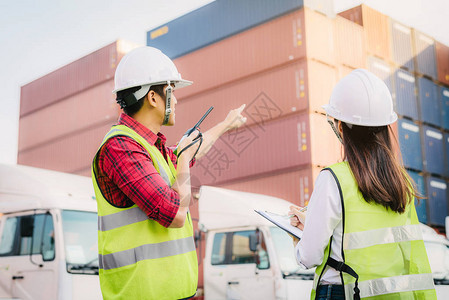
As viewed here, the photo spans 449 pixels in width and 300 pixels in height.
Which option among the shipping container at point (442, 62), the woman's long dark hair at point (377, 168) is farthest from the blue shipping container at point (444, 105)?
the woman's long dark hair at point (377, 168)

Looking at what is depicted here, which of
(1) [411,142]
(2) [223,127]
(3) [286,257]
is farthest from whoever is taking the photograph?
(1) [411,142]

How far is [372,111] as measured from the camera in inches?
82.0

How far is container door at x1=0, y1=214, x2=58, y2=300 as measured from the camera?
5695 millimetres

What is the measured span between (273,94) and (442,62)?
267 inches

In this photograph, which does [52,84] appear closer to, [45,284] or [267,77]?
[267,77]

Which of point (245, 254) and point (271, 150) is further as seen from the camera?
point (271, 150)

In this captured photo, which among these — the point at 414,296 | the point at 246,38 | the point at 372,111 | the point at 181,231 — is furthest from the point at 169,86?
the point at 246,38

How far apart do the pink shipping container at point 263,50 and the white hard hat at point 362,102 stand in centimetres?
941

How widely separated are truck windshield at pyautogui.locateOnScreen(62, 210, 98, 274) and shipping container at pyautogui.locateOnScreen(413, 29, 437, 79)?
11.2m

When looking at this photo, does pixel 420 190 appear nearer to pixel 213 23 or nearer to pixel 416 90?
pixel 416 90

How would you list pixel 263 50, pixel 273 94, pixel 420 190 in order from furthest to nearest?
1. pixel 420 190
2. pixel 263 50
3. pixel 273 94

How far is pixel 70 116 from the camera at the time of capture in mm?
17688

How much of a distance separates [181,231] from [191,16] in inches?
532

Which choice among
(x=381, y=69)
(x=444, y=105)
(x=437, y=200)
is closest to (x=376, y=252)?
(x=381, y=69)
